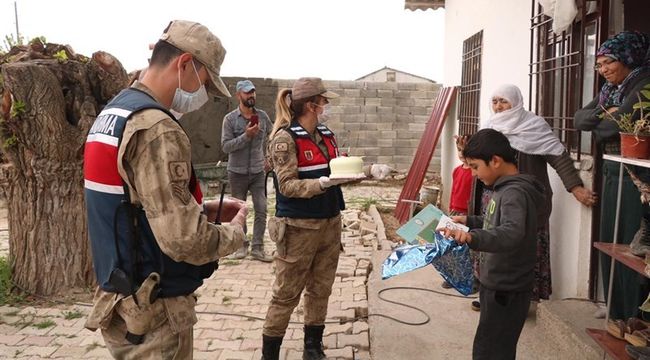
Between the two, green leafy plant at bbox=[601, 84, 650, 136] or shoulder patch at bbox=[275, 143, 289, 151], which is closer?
green leafy plant at bbox=[601, 84, 650, 136]

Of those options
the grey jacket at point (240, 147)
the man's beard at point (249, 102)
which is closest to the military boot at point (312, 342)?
the grey jacket at point (240, 147)

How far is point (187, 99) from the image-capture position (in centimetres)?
209

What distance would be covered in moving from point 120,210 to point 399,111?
11.9 metres

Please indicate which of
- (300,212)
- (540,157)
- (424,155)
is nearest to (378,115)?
(424,155)

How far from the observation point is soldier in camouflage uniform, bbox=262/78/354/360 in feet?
11.0

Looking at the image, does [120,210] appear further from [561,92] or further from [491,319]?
[561,92]

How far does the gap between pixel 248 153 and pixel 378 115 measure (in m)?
7.48

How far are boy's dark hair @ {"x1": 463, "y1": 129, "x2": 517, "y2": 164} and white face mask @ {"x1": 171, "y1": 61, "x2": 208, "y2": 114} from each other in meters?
1.30

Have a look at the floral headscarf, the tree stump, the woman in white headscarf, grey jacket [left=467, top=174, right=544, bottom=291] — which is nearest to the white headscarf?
the woman in white headscarf

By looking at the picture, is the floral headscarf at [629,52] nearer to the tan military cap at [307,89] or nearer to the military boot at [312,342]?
the tan military cap at [307,89]

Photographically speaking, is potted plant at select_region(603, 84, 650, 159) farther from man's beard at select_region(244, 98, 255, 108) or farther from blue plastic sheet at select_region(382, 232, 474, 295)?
man's beard at select_region(244, 98, 255, 108)

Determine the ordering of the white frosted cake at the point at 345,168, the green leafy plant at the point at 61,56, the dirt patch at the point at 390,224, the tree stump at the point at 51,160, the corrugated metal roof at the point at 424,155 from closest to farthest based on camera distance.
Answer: the white frosted cake at the point at 345,168, the tree stump at the point at 51,160, the green leafy plant at the point at 61,56, the dirt patch at the point at 390,224, the corrugated metal roof at the point at 424,155

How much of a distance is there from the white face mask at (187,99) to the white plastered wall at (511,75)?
2.88 meters

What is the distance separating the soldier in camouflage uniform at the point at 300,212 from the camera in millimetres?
3342
